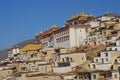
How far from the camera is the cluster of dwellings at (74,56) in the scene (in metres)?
36.2

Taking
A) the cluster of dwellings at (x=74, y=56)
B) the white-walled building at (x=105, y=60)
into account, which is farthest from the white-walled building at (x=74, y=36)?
the white-walled building at (x=105, y=60)

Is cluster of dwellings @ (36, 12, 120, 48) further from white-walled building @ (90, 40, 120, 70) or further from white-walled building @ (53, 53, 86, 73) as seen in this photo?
white-walled building @ (90, 40, 120, 70)

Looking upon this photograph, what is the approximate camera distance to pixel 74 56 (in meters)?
39.7

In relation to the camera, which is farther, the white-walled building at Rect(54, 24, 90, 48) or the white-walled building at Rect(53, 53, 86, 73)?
the white-walled building at Rect(54, 24, 90, 48)

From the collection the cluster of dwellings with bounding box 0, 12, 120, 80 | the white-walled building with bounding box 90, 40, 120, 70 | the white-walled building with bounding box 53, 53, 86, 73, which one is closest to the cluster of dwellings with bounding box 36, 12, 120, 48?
the cluster of dwellings with bounding box 0, 12, 120, 80

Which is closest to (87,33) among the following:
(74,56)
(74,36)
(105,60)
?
(74,36)

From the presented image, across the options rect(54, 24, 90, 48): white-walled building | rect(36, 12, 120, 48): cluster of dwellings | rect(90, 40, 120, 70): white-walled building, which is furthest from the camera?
rect(54, 24, 90, 48): white-walled building

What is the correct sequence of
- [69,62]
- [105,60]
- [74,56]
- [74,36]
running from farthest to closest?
[74,36] → [74,56] → [69,62] → [105,60]

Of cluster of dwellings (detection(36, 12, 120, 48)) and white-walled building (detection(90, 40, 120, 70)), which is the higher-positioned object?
cluster of dwellings (detection(36, 12, 120, 48))

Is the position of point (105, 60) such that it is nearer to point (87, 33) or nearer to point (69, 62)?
point (69, 62)

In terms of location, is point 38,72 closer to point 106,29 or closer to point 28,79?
point 28,79

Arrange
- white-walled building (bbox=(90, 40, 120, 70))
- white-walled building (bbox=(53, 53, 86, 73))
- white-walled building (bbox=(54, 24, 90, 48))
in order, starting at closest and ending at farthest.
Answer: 1. white-walled building (bbox=(90, 40, 120, 70))
2. white-walled building (bbox=(53, 53, 86, 73))
3. white-walled building (bbox=(54, 24, 90, 48))

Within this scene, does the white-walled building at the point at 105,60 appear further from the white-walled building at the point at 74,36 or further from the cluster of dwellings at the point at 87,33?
the white-walled building at the point at 74,36

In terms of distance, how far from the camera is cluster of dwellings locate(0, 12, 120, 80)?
1425 inches
